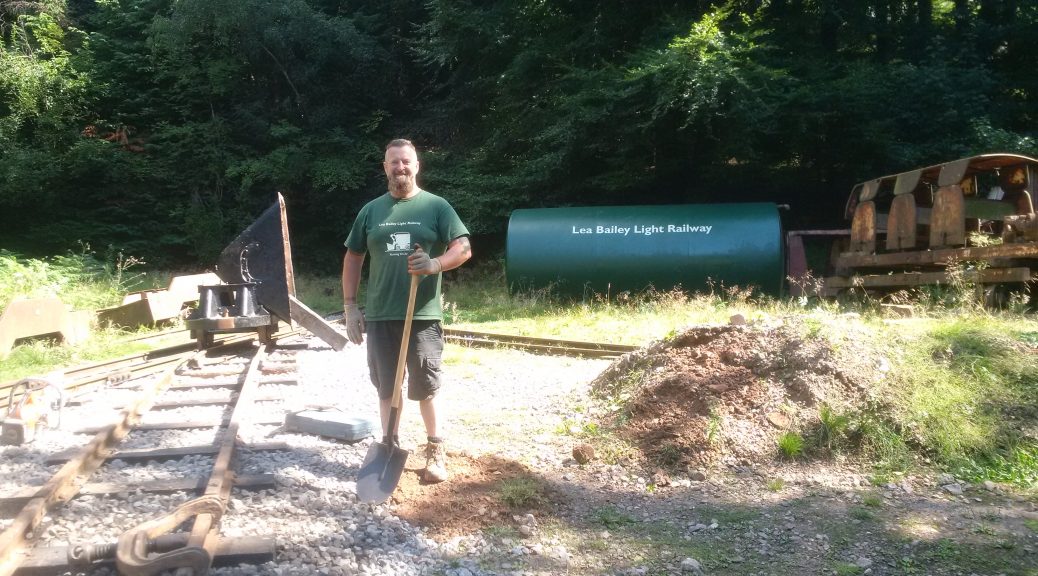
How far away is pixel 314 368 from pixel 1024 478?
6.19 m

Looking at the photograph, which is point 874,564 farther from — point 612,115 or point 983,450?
point 612,115

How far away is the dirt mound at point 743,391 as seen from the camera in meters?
4.84

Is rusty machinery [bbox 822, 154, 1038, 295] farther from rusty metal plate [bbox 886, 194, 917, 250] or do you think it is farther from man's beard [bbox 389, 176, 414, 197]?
man's beard [bbox 389, 176, 414, 197]

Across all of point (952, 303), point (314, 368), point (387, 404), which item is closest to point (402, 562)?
point (387, 404)

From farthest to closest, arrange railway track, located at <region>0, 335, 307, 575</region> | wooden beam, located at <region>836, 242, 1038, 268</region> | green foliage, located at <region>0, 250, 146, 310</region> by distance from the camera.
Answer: green foliage, located at <region>0, 250, 146, 310</region> → wooden beam, located at <region>836, 242, 1038, 268</region> → railway track, located at <region>0, 335, 307, 575</region>

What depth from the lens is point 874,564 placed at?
3.40 m

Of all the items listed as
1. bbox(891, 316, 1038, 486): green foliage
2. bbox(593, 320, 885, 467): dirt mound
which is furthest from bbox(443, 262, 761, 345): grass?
bbox(891, 316, 1038, 486): green foliage

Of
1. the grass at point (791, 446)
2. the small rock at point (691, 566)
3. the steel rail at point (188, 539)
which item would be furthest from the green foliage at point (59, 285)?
the small rock at point (691, 566)

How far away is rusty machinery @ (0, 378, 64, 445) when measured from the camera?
16.0 feet

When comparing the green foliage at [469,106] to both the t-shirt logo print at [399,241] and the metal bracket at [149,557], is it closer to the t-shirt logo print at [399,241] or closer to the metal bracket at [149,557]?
the t-shirt logo print at [399,241]

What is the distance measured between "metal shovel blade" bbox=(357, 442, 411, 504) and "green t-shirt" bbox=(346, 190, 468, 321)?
28.9 inches

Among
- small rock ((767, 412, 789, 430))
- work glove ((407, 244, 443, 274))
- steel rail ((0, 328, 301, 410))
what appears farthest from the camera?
steel rail ((0, 328, 301, 410))

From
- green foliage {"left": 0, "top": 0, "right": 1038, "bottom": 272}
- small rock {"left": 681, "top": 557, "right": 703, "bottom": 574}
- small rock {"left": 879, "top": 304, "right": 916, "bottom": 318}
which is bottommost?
small rock {"left": 681, "top": 557, "right": 703, "bottom": 574}

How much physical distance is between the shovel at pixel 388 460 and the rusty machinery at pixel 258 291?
15.0 ft
